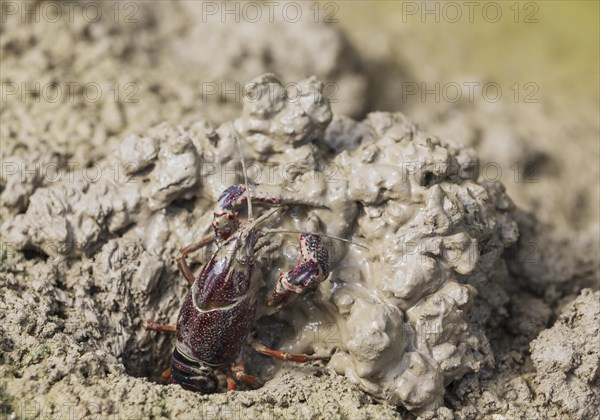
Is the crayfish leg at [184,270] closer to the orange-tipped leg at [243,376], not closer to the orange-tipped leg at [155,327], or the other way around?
the orange-tipped leg at [155,327]

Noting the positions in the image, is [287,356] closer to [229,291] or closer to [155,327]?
[229,291]

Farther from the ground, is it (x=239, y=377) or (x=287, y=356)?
(x=287, y=356)

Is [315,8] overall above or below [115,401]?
above

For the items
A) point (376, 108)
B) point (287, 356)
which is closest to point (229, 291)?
point (287, 356)

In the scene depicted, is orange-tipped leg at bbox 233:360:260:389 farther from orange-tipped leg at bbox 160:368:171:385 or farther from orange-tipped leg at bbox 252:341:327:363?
orange-tipped leg at bbox 160:368:171:385

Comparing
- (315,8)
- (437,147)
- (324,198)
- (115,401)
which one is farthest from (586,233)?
(115,401)

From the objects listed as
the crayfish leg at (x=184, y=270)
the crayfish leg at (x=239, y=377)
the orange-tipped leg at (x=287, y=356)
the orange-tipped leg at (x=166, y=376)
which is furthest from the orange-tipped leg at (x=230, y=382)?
the crayfish leg at (x=184, y=270)

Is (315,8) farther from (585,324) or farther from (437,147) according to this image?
(585,324)
